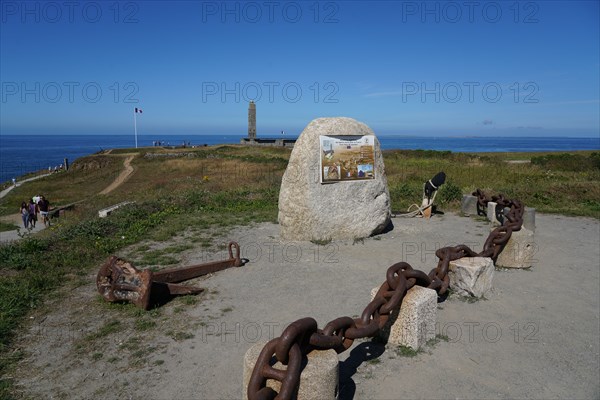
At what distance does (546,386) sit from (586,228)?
883 cm

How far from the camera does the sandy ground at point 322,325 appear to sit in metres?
4.04

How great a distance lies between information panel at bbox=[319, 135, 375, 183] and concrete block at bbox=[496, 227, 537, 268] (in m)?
3.53

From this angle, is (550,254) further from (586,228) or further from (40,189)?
(40,189)

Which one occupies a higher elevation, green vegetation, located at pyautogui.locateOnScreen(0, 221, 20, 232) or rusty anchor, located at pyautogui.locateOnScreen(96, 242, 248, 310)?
rusty anchor, located at pyautogui.locateOnScreen(96, 242, 248, 310)

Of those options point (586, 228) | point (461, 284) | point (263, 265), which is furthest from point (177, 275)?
point (586, 228)

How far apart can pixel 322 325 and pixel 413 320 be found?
4.42ft

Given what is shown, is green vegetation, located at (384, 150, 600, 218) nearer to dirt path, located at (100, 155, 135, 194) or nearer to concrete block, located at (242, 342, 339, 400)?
concrete block, located at (242, 342, 339, 400)

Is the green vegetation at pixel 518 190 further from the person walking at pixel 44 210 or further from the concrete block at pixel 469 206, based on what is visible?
the person walking at pixel 44 210

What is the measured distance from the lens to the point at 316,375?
2775 mm

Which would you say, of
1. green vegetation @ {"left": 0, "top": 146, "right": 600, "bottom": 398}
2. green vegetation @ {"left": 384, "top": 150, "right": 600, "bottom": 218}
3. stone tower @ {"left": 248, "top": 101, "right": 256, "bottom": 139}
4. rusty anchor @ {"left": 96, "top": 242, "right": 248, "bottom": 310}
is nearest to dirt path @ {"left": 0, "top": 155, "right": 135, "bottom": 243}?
green vegetation @ {"left": 0, "top": 146, "right": 600, "bottom": 398}

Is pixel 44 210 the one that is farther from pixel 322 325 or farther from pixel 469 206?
pixel 322 325

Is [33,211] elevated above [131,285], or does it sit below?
below

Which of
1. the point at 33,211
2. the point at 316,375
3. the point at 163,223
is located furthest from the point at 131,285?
the point at 33,211

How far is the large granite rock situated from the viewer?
9.41 m
